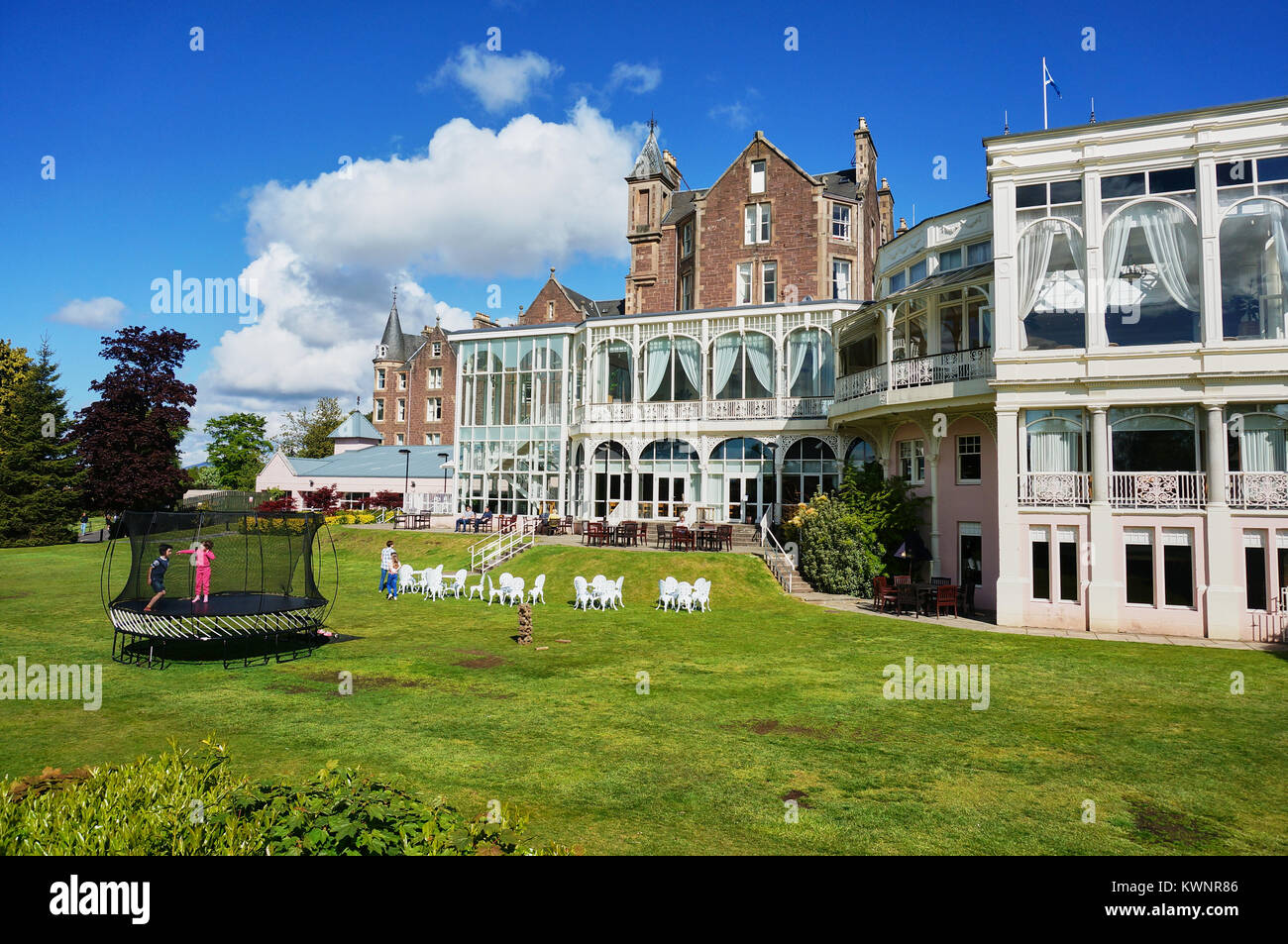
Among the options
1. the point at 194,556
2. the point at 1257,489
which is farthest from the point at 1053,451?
the point at 194,556

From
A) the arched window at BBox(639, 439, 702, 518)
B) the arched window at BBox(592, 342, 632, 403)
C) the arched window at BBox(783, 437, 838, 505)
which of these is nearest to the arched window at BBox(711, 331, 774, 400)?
the arched window at BBox(783, 437, 838, 505)

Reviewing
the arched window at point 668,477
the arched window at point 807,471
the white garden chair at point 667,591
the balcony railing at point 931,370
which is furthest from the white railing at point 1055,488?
the arched window at point 668,477

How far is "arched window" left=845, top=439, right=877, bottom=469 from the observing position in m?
27.5

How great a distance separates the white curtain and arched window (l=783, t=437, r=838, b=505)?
2.37 meters

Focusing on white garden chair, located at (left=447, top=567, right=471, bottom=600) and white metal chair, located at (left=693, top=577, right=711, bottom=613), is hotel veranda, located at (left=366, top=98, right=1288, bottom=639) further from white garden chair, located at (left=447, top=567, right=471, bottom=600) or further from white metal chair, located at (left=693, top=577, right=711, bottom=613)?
white garden chair, located at (left=447, top=567, right=471, bottom=600)

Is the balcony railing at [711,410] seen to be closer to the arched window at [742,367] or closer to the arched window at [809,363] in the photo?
the arched window at [809,363]

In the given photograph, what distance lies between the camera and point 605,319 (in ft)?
110

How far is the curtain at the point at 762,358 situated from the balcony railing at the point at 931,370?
6.75 meters

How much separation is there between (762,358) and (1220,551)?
17.8 m

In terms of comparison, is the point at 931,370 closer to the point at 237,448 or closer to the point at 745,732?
the point at 745,732
